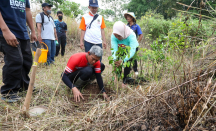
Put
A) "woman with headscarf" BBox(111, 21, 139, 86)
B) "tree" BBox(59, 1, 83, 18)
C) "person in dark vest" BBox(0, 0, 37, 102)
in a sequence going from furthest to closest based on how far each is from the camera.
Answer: "tree" BBox(59, 1, 83, 18), "woman with headscarf" BBox(111, 21, 139, 86), "person in dark vest" BBox(0, 0, 37, 102)

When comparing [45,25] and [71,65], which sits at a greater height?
[45,25]

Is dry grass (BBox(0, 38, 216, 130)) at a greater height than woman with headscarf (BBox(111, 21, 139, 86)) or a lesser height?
lesser

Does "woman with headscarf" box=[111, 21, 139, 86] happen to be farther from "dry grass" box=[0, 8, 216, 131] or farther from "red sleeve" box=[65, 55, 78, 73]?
"dry grass" box=[0, 8, 216, 131]

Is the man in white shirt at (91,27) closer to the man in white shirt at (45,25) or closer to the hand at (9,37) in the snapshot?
the man in white shirt at (45,25)

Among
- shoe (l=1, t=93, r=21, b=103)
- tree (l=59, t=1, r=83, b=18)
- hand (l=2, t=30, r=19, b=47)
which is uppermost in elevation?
tree (l=59, t=1, r=83, b=18)

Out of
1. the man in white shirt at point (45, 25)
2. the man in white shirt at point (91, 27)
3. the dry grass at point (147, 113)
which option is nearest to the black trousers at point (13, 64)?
the dry grass at point (147, 113)

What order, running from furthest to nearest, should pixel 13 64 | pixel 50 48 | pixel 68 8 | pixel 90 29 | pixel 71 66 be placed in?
pixel 68 8
pixel 50 48
pixel 90 29
pixel 71 66
pixel 13 64

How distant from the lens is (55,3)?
52.0 feet

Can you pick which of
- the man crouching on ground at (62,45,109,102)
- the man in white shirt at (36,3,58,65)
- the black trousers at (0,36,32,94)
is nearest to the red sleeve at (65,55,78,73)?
the man crouching on ground at (62,45,109,102)

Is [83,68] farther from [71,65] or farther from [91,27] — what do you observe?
[91,27]

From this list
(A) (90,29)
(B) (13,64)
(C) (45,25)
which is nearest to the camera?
(B) (13,64)

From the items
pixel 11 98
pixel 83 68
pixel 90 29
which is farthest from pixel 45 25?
pixel 11 98

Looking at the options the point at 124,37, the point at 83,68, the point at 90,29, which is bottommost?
the point at 83,68

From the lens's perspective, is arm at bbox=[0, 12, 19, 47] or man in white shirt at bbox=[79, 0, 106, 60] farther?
man in white shirt at bbox=[79, 0, 106, 60]
